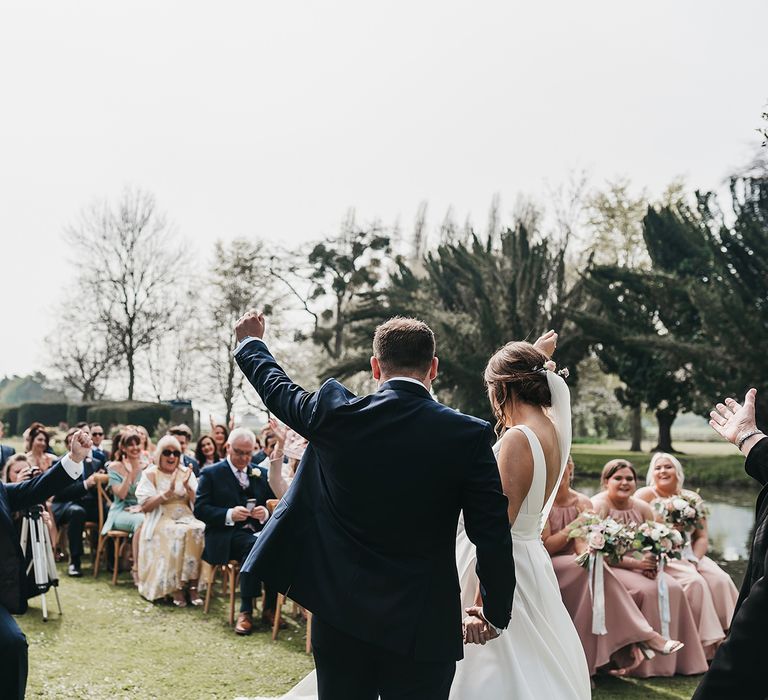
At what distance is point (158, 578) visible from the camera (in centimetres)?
884

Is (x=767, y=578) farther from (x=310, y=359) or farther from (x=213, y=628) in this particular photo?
(x=310, y=359)

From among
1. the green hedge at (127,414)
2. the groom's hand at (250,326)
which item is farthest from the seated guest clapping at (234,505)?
the green hedge at (127,414)

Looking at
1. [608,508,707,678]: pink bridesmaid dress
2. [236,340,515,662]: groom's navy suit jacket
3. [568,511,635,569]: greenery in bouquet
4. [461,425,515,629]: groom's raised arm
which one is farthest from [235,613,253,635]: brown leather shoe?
[461,425,515,629]: groom's raised arm

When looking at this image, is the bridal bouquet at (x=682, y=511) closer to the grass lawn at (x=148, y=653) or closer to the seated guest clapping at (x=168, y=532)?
the grass lawn at (x=148, y=653)

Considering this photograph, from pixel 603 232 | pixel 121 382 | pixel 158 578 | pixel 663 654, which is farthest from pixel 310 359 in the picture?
pixel 663 654

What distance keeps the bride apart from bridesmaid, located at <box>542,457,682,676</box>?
2514 mm

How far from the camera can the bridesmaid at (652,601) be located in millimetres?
6656

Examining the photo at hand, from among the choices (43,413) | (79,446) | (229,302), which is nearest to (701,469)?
(229,302)

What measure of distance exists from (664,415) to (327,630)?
113 ft

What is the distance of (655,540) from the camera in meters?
6.64

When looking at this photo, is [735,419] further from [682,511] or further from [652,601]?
[682,511]

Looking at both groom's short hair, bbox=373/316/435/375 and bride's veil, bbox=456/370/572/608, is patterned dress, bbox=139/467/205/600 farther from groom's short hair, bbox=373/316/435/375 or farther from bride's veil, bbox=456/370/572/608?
groom's short hair, bbox=373/316/435/375

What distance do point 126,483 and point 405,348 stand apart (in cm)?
801

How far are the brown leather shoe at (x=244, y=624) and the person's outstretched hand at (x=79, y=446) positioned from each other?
12.7 feet
